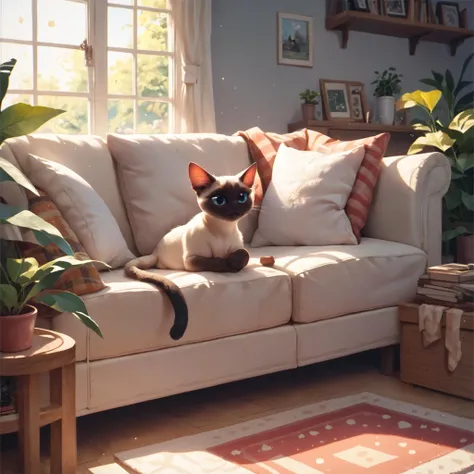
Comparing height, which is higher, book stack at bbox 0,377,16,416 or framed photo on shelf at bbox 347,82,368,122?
framed photo on shelf at bbox 347,82,368,122

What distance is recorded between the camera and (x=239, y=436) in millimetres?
1944

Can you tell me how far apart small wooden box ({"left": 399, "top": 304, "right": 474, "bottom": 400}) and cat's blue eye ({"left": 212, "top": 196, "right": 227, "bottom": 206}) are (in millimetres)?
851

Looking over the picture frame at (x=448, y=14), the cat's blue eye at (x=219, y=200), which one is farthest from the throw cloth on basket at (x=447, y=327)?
the picture frame at (x=448, y=14)

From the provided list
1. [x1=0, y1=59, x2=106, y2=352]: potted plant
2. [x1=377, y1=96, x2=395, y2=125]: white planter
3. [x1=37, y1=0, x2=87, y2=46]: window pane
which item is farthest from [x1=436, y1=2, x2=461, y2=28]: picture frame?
[x1=0, y1=59, x2=106, y2=352]: potted plant

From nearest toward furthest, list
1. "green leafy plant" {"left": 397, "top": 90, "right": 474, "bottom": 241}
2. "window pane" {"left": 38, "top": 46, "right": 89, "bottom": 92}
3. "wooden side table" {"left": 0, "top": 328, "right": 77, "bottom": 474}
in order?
"wooden side table" {"left": 0, "top": 328, "right": 77, "bottom": 474}, "window pane" {"left": 38, "top": 46, "right": 89, "bottom": 92}, "green leafy plant" {"left": 397, "top": 90, "right": 474, "bottom": 241}

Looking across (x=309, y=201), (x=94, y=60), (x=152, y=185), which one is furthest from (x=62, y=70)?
(x=309, y=201)

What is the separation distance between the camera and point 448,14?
459 centimetres

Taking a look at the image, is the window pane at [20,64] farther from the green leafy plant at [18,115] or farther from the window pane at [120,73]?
the green leafy plant at [18,115]

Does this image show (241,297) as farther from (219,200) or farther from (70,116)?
(70,116)

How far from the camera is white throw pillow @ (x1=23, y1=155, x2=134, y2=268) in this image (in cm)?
214

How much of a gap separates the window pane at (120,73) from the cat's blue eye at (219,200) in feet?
5.41

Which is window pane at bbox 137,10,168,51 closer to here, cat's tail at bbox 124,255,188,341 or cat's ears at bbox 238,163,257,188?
cat's ears at bbox 238,163,257,188

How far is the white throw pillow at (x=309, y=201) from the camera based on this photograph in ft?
8.83

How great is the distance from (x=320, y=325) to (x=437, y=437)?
60cm
